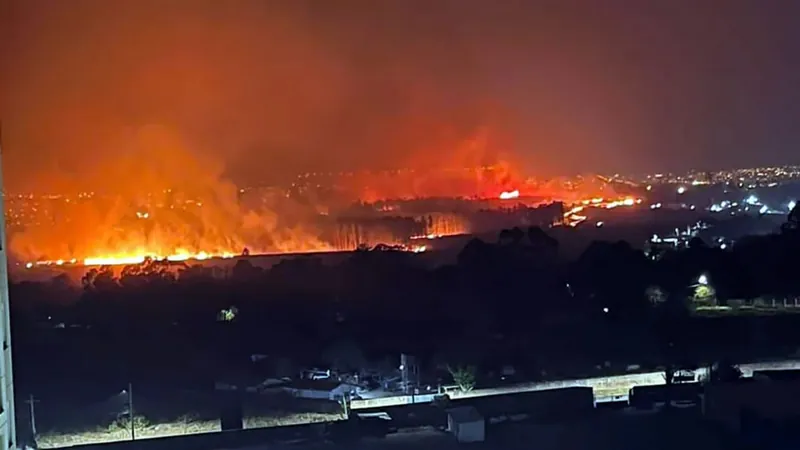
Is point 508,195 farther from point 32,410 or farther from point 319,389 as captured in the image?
point 32,410

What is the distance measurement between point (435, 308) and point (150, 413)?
901 millimetres

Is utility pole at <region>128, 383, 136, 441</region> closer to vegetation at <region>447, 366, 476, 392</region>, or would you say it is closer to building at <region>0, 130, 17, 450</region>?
building at <region>0, 130, 17, 450</region>

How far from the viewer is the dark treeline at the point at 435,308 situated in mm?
2885

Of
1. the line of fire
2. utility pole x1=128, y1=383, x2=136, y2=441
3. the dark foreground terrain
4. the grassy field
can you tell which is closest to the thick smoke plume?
the line of fire

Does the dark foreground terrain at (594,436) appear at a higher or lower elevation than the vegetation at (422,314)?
Answer: lower

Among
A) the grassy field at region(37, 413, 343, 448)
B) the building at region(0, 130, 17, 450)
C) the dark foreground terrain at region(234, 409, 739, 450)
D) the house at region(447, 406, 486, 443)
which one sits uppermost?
the building at region(0, 130, 17, 450)

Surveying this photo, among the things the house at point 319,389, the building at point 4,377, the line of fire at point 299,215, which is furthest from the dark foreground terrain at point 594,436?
the building at point 4,377

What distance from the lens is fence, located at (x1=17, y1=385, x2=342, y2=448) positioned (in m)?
2.78

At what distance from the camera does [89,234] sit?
2863 millimetres

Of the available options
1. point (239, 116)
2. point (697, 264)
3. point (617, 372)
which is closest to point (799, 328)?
point (697, 264)

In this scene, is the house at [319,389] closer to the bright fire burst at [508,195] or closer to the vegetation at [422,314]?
the vegetation at [422,314]

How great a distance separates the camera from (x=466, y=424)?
294 centimetres

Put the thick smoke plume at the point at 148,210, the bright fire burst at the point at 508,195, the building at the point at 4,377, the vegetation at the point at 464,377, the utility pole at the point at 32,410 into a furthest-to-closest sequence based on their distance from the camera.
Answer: the bright fire burst at the point at 508,195, the vegetation at the point at 464,377, the thick smoke plume at the point at 148,210, the utility pole at the point at 32,410, the building at the point at 4,377

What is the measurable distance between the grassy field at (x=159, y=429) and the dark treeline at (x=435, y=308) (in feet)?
0.50
